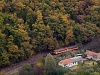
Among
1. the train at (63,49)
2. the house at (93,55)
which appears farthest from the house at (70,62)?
the train at (63,49)

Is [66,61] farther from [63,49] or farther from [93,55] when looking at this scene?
[63,49]

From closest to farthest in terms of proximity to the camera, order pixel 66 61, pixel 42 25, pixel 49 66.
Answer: pixel 49 66 → pixel 66 61 → pixel 42 25

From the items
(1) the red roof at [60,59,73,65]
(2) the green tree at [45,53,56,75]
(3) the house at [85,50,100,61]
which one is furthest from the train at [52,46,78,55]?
(2) the green tree at [45,53,56,75]

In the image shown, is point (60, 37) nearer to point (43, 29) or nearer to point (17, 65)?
point (43, 29)

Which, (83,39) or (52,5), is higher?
(52,5)

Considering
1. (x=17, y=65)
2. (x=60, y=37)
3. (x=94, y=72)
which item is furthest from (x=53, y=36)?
(x=94, y=72)

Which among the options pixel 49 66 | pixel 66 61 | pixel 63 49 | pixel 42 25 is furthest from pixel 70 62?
pixel 42 25

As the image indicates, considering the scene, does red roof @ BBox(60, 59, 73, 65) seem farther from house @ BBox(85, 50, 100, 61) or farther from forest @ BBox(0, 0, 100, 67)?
forest @ BBox(0, 0, 100, 67)

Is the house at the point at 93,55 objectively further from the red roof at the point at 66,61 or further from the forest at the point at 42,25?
the forest at the point at 42,25
